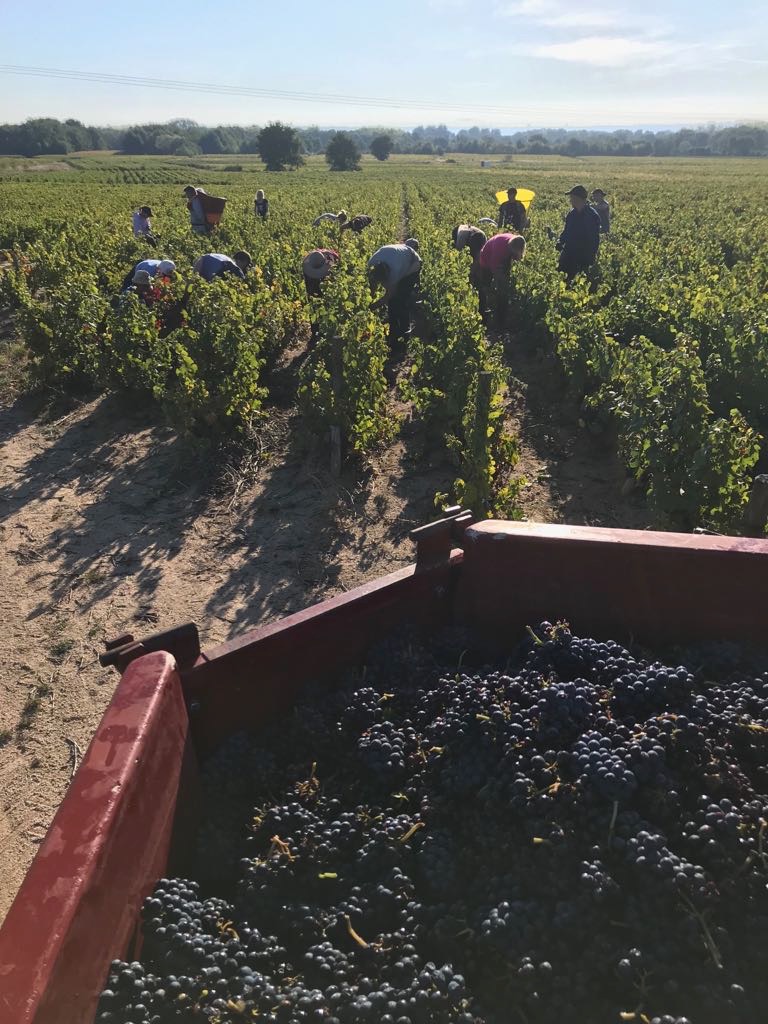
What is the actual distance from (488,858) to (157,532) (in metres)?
4.59

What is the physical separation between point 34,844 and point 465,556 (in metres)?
2.61

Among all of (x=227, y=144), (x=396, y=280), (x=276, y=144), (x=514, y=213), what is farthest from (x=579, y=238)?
(x=227, y=144)

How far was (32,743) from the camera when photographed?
12.0 ft

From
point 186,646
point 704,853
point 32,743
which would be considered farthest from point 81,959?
point 32,743

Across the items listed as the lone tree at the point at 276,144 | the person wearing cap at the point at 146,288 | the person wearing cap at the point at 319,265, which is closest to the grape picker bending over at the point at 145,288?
the person wearing cap at the point at 146,288

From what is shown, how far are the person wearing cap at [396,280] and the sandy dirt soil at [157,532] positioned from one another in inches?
87.2

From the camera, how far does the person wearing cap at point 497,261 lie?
9820 millimetres

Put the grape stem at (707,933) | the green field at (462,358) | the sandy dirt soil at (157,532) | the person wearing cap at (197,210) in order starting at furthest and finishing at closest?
the person wearing cap at (197,210), the green field at (462,358), the sandy dirt soil at (157,532), the grape stem at (707,933)

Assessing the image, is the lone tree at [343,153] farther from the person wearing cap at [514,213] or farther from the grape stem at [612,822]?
the grape stem at [612,822]

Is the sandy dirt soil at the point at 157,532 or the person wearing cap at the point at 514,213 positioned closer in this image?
the sandy dirt soil at the point at 157,532

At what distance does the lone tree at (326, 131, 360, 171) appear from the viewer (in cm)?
6925

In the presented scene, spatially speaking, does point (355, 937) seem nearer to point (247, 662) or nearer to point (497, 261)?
point (247, 662)

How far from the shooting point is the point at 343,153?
69.6 meters

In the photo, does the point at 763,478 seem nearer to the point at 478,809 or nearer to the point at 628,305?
the point at 478,809
